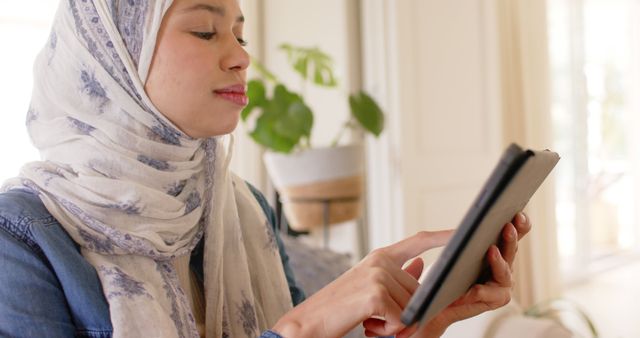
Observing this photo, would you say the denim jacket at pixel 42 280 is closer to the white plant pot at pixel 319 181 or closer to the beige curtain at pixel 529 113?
the white plant pot at pixel 319 181

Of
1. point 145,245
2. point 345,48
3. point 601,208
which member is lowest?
point 601,208

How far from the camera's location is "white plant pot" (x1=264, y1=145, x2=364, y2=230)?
2.29m

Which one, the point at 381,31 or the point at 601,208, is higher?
the point at 381,31

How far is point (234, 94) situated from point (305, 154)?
53.4 inches

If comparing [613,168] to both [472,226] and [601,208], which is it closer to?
[601,208]

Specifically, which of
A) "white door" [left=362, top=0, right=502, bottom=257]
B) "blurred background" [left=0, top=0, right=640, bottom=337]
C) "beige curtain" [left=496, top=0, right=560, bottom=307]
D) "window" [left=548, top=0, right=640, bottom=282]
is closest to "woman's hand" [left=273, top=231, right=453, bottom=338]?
"blurred background" [left=0, top=0, right=640, bottom=337]

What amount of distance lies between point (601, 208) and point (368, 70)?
4.45 meters

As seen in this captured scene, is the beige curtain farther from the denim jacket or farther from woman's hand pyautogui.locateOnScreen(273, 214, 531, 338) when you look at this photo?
the denim jacket

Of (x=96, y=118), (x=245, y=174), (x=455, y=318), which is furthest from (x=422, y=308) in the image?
(x=245, y=174)

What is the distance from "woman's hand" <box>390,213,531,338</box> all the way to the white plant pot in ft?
4.68

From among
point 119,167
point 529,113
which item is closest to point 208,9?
point 119,167

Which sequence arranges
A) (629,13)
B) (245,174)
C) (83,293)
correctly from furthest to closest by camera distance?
(629,13) → (245,174) → (83,293)

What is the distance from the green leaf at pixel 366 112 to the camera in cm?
234

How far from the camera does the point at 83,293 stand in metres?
0.85
